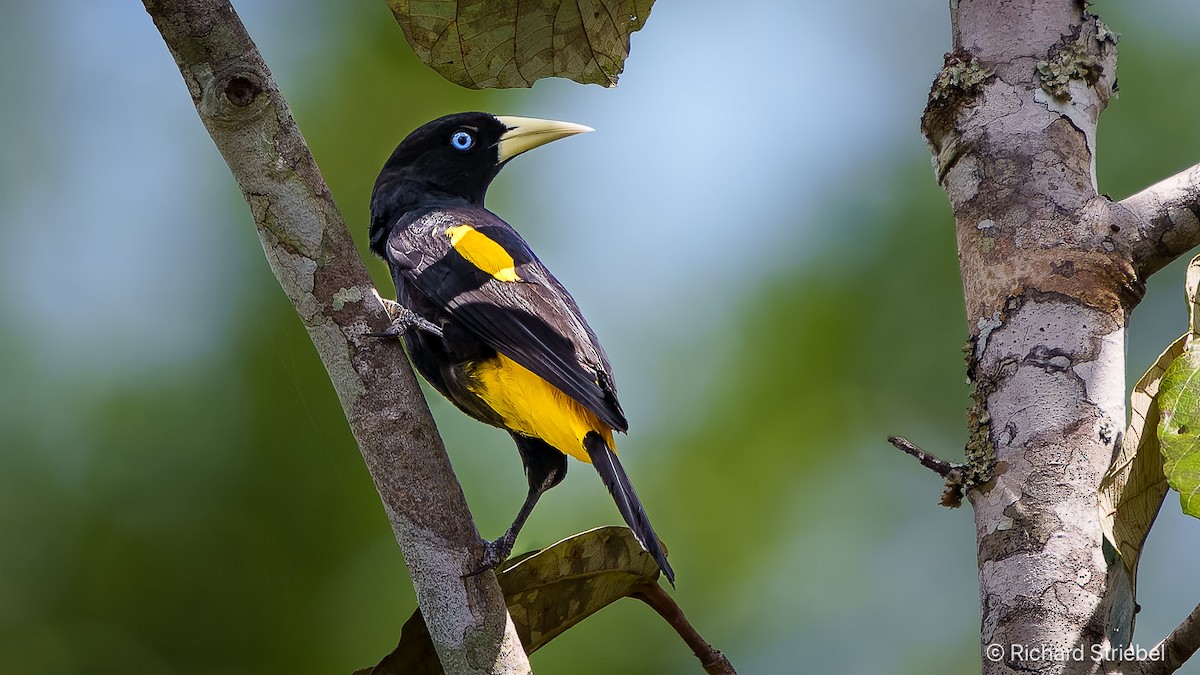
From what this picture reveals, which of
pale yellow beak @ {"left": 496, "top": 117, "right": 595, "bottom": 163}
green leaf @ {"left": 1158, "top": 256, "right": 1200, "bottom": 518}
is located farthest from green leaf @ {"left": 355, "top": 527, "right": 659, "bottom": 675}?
pale yellow beak @ {"left": 496, "top": 117, "right": 595, "bottom": 163}

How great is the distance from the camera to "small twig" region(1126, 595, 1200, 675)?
1394 mm

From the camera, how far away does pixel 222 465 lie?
14.5 feet

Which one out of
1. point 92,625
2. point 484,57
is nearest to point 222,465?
point 92,625

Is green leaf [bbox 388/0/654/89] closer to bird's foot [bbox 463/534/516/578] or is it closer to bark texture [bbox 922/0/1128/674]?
bark texture [bbox 922/0/1128/674]

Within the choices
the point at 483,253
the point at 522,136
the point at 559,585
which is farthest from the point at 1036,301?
the point at 522,136

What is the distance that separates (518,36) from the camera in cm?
218

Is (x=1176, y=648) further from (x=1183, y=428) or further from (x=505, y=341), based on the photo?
(x=505, y=341)

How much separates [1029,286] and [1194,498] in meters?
0.41

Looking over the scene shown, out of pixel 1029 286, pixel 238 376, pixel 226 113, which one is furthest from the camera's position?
pixel 238 376

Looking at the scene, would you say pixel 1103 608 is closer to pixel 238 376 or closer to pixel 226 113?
pixel 226 113

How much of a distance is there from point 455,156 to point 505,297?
0.87 meters

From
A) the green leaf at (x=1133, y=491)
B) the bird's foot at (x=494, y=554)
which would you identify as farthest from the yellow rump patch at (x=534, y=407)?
the green leaf at (x=1133, y=491)

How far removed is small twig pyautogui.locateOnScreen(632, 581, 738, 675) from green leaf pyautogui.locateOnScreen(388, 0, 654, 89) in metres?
0.98

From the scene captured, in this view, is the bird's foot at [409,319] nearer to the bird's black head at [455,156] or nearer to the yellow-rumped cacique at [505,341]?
the yellow-rumped cacique at [505,341]
